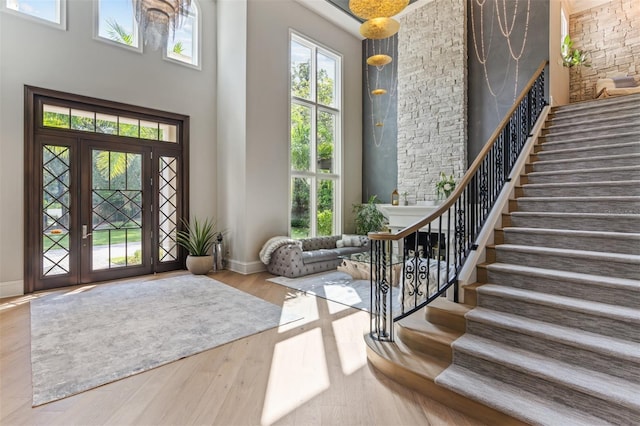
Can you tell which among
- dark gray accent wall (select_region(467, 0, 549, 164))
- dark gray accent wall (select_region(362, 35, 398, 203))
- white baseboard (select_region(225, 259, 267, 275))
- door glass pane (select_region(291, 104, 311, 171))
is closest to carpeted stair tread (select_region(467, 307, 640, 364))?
white baseboard (select_region(225, 259, 267, 275))

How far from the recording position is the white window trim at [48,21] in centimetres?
445

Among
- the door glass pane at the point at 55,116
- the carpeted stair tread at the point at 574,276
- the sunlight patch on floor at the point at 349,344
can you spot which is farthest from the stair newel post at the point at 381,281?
the door glass pane at the point at 55,116

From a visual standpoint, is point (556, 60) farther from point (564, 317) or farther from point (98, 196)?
point (98, 196)

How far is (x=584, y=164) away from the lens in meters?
3.78

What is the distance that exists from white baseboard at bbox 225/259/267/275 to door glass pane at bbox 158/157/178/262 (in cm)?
113

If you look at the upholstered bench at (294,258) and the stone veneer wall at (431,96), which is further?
the stone veneer wall at (431,96)

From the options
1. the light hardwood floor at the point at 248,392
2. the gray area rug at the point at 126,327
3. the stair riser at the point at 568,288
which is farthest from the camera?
the gray area rug at the point at 126,327

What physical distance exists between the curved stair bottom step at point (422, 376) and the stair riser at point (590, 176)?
111 inches

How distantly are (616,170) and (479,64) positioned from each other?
3868mm

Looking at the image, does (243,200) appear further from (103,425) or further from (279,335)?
(103,425)

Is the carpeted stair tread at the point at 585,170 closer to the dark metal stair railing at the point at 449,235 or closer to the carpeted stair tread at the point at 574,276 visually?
the dark metal stair railing at the point at 449,235

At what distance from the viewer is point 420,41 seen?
7004mm

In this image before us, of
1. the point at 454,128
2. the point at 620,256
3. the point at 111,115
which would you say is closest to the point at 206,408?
the point at 620,256

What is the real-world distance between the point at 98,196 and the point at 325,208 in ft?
15.2
